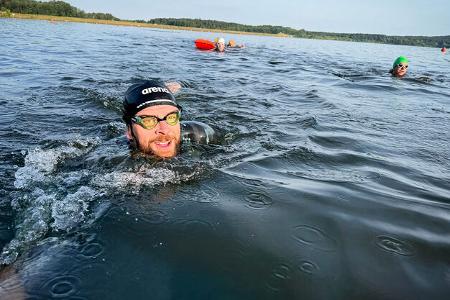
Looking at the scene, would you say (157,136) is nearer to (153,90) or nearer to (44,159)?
(153,90)

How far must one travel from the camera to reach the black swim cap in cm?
489

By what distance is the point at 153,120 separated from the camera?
15.7ft

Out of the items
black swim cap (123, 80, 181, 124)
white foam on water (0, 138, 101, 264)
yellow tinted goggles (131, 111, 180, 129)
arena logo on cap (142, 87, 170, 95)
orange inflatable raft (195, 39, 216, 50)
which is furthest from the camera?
orange inflatable raft (195, 39, 216, 50)

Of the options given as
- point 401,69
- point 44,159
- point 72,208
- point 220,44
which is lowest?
point 44,159

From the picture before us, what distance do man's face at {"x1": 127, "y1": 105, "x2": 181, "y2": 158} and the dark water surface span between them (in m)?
0.21

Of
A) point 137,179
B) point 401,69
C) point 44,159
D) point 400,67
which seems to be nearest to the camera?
point 137,179

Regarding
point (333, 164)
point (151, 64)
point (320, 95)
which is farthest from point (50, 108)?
point (151, 64)

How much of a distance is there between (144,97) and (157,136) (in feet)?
1.99

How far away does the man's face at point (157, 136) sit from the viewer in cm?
478

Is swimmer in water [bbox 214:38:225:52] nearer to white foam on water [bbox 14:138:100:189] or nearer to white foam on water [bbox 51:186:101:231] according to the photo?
white foam on water [bbox 14:138:100:189]

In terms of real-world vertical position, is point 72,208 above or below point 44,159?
above

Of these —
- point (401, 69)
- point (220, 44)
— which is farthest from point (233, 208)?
point (220, 44)

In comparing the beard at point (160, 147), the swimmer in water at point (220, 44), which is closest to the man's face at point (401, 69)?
the swimmer in water at point (220, 44)

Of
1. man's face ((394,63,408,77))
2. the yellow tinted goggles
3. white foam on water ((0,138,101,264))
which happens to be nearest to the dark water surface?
white foam on water ((0,138,101,264))
